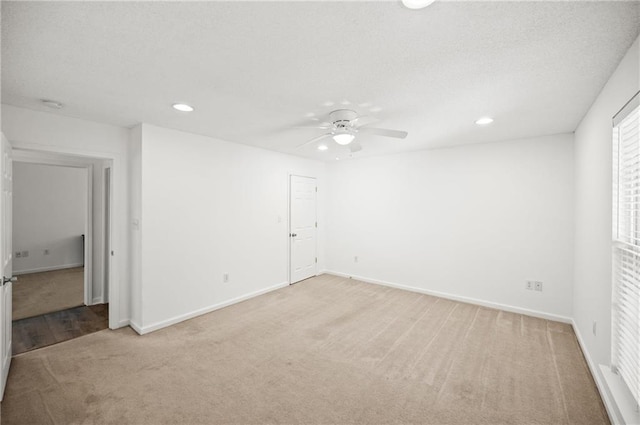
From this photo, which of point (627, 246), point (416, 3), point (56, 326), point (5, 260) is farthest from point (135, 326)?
point (627, 246)

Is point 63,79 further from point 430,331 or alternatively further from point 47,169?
point 47,169

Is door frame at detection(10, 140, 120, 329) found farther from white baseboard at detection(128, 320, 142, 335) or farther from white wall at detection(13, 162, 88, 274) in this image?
white wall at detection(13, 162, 88, 274)

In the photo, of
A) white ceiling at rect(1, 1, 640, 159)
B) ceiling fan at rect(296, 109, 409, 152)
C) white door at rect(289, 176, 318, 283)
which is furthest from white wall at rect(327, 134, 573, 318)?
ceiling fan at rect(296, 109, 409, 152)

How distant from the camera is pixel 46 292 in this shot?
4648 millimetres

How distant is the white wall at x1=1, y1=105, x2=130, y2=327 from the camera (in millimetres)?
2719

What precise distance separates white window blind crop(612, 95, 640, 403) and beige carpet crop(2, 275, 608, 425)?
552mm

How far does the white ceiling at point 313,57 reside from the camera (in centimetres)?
138

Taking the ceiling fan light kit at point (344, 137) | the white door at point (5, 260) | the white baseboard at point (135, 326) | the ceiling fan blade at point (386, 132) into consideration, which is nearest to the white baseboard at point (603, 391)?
the ceiling fan blade at point (386, 132)

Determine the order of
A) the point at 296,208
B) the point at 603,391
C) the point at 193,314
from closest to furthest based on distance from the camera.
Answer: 1. the point at 603,391
2. the point at 193,314
3. the point at 296,208

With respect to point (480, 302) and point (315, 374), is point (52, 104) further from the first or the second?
point (480, 302)

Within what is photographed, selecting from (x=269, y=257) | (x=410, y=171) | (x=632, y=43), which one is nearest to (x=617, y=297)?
(x=632, y=43)

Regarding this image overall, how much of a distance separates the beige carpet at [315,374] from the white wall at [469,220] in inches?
28.1

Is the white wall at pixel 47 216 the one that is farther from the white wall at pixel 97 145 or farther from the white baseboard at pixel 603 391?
the white baseboard at pixel 603 391

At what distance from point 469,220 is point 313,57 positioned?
365cm
